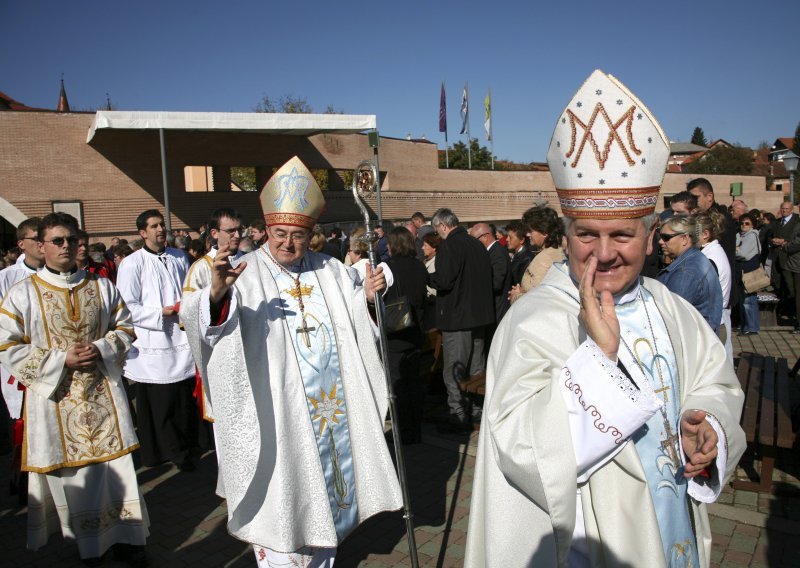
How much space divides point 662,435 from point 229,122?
65.5ft

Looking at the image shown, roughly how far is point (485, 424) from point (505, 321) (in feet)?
1.09

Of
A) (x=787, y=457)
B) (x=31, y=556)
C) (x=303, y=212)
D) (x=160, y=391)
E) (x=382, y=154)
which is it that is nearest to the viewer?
(x=303, y=212)

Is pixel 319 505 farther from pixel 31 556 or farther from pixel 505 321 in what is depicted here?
pixel 31 556

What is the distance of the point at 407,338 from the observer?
6.09 metres

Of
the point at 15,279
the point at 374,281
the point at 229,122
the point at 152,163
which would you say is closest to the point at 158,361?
the point at 15,279

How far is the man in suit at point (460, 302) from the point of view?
6.59 m

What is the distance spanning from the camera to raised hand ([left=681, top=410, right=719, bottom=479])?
1.89 metres

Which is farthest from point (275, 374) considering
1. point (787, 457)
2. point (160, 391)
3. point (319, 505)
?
point (787, 457)

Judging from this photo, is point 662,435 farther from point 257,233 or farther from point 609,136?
point 257,233

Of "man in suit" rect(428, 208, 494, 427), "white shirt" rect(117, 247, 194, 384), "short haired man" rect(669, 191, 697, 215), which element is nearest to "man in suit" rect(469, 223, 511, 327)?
"man in suit" rect(428, 208, 494, 427)

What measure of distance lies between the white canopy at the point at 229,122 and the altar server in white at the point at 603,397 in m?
19.0

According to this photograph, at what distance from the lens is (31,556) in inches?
178

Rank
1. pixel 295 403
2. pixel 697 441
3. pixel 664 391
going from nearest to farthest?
1. pixel 697 441
2. pixel 664 391
3. pixel 295 403

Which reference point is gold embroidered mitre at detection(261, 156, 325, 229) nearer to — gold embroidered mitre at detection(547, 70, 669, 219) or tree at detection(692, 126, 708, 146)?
gold embroidered mitre at detection(547, 70, 669, 219)
